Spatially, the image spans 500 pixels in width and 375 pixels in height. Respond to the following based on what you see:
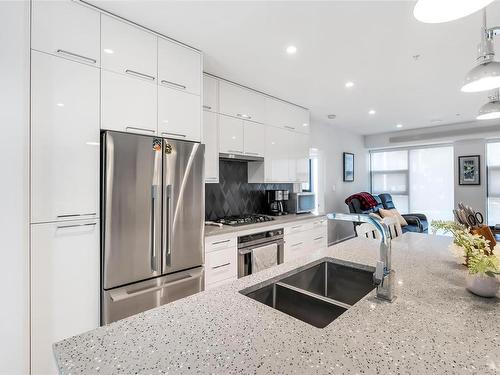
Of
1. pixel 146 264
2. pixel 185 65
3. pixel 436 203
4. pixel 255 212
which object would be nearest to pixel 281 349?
pixel 146 264

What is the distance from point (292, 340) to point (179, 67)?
2.22 m

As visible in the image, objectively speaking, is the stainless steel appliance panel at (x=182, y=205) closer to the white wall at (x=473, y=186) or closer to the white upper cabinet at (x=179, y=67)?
the white upper cabinet at (x=179, y=67)

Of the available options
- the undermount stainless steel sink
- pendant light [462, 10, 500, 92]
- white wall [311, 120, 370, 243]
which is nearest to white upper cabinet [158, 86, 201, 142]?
the undermount stainless steel sink

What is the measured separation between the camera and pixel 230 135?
298cm

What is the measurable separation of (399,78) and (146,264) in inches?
131

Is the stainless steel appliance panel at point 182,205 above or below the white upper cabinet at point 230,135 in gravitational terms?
below

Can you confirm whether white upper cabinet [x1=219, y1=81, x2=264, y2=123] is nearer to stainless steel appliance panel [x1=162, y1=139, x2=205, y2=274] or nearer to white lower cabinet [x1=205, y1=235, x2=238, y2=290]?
stainless steel appliance panel [x1=162, y1=139, x2=205, y2=274]

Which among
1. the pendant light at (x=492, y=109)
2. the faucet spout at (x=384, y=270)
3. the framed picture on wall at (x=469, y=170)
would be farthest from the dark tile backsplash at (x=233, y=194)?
the framed picture on wall at (x=469, y=170)

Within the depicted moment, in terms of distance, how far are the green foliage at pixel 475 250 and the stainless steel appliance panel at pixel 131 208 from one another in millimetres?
1851

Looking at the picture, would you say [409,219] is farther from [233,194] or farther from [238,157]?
[238,157]

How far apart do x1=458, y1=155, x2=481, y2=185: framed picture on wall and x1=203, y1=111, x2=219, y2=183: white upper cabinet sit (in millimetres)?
5524

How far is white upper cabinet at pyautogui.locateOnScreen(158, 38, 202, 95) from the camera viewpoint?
2.11m

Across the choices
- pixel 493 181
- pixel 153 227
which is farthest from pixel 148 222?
pixel 493 181

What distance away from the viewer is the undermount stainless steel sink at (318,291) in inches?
47.6
